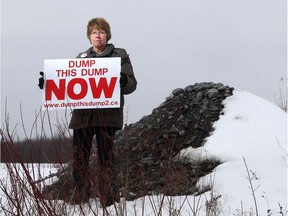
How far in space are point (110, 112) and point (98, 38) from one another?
2.13ft

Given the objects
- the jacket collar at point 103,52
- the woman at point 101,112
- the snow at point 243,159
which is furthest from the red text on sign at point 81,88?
the snow at point 243,159

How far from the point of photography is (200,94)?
25.3ft

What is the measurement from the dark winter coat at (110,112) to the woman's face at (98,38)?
5cm

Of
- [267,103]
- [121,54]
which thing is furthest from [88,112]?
[267,103]

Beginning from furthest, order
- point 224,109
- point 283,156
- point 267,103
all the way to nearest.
Result: point 267,103, point 224,109, point 283,156

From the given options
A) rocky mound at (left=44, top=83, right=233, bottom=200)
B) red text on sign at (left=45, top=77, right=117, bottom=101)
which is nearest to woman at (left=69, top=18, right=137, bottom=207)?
red text on sign at (left=45, top=77, right=117, bottom=101)

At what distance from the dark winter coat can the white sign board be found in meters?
0.10

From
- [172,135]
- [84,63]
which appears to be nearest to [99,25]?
[84,63]

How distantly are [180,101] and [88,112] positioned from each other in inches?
147

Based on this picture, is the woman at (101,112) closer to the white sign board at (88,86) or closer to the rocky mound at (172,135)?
the white sign board at (88,86)

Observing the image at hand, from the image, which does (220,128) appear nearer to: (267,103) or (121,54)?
(267,103)

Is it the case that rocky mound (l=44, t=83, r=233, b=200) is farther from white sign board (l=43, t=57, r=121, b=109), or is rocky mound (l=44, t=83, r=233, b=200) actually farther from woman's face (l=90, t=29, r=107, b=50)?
woman's face (l=90, t=29, r=107, b=50)

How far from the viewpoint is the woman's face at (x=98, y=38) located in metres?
4.24

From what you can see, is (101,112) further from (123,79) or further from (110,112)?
(123,79)
